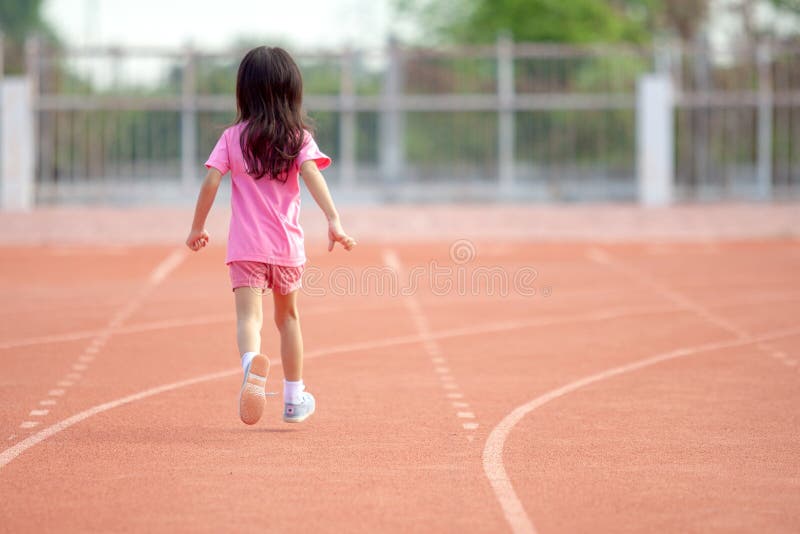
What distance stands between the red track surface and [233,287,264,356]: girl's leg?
1.48ft

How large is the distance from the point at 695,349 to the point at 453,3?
4603 cm

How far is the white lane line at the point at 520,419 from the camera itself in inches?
211

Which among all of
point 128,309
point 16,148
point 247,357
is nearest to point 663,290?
point 128,309

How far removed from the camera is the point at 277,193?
700cm

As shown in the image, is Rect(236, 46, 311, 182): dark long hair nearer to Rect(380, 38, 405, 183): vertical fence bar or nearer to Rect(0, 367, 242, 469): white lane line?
Rect(0, 367, 242, 469): white lane line

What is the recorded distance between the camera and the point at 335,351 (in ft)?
34.7

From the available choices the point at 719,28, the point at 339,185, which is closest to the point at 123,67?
the point at 339,185

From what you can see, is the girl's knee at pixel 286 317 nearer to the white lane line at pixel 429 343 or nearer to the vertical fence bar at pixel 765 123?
the white lane line at pixel 429 343

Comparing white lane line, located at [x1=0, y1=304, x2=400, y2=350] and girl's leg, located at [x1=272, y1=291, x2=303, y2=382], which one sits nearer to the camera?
girl's leg, located at [x1=272, y1=291, x2=303, y2=382]

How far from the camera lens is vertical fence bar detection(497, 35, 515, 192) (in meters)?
25.1

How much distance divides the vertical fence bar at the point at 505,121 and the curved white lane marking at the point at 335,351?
1168 centimetres

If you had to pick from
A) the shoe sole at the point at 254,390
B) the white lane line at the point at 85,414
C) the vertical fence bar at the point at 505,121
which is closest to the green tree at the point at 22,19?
the vertical fence bar at the point at 505,121

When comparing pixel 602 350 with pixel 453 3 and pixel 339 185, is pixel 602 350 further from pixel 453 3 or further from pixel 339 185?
pixel 453 3

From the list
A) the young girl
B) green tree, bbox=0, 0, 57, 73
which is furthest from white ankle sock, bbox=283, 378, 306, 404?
green tree, bbox=0, 0, 57, 73
